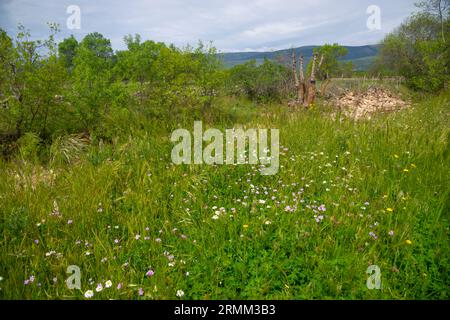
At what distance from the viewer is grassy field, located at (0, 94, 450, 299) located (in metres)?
1.99

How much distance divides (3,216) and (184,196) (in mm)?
1877

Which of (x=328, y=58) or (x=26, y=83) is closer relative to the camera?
(x=26, y=83)

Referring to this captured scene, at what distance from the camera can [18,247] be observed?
2.33 m

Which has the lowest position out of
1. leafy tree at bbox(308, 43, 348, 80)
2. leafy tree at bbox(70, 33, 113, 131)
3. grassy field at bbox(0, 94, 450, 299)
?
grassy field at bbox(0, 94, 450, 299)

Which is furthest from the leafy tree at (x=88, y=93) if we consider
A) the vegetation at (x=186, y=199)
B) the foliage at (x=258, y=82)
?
the foliage at (x=258, y=82)

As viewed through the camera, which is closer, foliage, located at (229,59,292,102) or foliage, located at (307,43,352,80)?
foliage, located at (229,59,292,102)

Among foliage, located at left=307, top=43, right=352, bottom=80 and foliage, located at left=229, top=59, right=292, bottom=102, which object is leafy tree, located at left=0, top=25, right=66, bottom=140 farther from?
foliage, located at left=307, top=43, right=352, bottom=80

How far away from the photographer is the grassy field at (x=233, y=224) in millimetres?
1986

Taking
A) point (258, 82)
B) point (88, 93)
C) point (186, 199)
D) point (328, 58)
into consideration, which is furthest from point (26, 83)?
point (328, 58)

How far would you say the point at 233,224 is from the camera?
8.30ft

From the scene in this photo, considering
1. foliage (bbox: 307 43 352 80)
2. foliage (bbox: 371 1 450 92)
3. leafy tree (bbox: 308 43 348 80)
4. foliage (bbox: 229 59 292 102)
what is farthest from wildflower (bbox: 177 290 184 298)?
foliage (bbox: 307 43 352 80)

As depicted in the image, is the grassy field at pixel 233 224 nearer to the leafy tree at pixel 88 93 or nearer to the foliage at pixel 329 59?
the leafy tree at pixel 88 93

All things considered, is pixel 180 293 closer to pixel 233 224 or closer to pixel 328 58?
pixel 233 224
